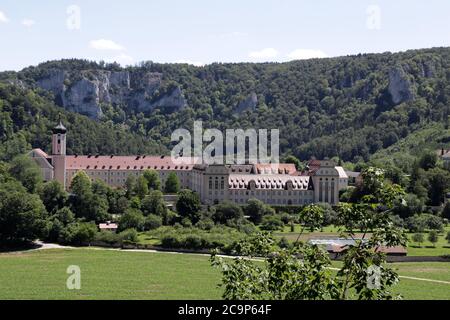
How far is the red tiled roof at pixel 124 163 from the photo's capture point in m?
104

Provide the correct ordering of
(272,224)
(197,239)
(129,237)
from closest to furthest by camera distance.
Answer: (197,239) < (129,237) < (272,224)

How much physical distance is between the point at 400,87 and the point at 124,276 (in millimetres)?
141183

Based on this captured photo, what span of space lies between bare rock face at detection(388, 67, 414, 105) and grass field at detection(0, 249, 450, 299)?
12443cm

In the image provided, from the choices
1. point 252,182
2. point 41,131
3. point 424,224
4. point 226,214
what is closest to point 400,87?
point 41,131

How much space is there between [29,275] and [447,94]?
13421 centimetres

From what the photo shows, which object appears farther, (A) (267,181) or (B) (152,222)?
(A) (267,181)

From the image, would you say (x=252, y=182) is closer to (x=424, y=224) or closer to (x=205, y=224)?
(x=205, y=224)

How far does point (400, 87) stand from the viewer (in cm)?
17988

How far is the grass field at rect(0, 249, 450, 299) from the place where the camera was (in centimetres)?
4197

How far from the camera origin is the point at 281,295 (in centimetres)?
1437

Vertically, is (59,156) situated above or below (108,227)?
above

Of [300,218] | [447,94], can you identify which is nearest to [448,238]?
[300,218]

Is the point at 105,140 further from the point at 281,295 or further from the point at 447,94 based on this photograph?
the point at 281,295
